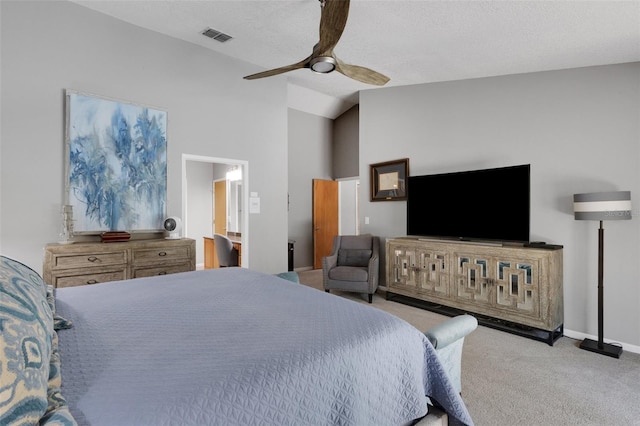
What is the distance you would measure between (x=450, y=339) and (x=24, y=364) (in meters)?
1.67

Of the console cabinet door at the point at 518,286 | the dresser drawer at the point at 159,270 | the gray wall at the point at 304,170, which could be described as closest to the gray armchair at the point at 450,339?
the console cabinet door at the point at 518,286

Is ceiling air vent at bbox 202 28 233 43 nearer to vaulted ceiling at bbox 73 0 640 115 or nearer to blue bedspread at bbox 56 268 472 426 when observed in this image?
vaulted ceiling at bbox 73 0 640 115

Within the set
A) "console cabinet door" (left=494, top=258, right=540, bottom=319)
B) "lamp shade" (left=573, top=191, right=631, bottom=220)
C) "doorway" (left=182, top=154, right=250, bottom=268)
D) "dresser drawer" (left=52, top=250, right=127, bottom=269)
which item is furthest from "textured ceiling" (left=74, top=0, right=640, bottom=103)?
"doorway" (left=182, top=154, right=250, bottom=268)

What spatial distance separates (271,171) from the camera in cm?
490

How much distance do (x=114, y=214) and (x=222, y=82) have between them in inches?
85.2

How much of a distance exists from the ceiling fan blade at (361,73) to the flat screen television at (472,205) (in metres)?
1.82

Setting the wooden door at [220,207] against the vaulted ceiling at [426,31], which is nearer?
the vaulted ceiling at [426,31]

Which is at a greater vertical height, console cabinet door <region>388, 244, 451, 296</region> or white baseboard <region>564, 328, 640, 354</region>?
console cabinet door <region>388, 244, 451, 296</region>

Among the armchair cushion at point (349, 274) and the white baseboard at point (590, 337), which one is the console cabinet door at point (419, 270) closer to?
the armchair cushion at point (349, 274)

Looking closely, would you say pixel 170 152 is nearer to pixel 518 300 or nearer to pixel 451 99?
pixel 451 99

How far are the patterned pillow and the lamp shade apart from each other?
3.73 meters

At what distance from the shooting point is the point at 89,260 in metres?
3.00

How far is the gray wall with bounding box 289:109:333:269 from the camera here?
21.2 ft

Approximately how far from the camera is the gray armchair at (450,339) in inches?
62.9
